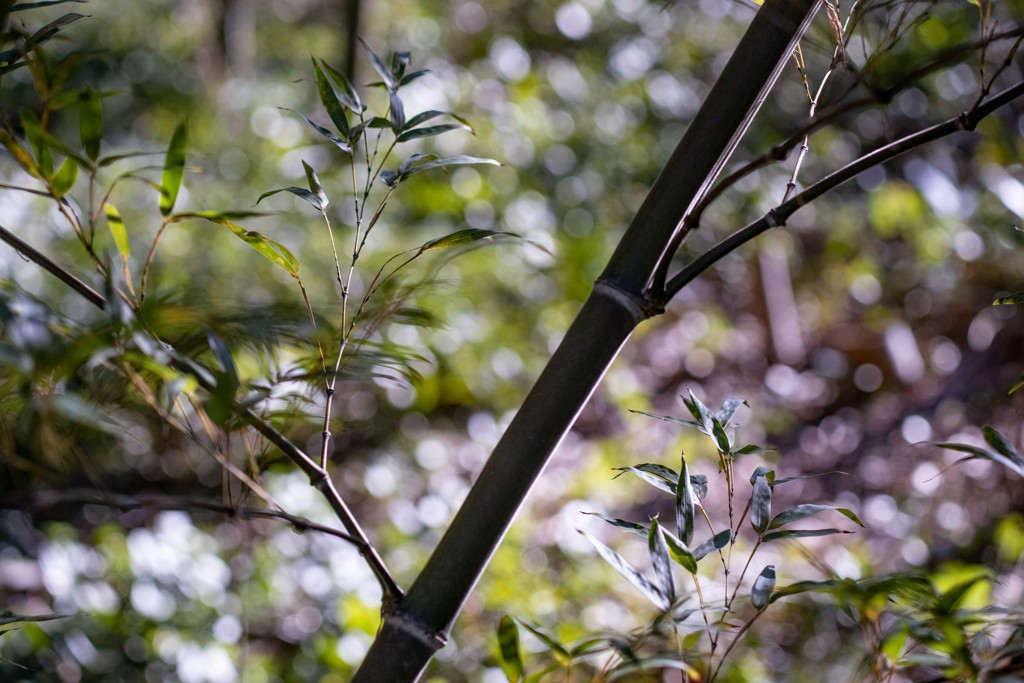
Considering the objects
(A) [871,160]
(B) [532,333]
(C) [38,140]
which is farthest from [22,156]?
(B) [532,333]

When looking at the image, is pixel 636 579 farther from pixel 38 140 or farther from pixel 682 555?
pixel 38 140

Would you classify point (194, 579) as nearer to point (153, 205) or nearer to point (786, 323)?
point (153, 205)

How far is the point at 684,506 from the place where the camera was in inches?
16.1

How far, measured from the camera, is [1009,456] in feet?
1.33

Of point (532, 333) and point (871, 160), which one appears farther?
point (532, 333)

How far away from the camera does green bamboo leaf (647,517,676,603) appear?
381 mm

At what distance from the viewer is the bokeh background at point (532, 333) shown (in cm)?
116

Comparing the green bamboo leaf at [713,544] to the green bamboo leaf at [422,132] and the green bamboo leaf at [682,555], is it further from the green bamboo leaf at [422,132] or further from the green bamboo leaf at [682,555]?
the green bamboo leaf at [422,132]

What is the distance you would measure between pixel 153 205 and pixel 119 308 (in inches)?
73.9

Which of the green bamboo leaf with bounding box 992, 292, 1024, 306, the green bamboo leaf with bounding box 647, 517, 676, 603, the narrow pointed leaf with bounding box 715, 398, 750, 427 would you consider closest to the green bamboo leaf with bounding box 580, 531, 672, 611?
the green bamboo leaf with bounding box 647, 517, 676, 603

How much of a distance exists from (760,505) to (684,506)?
0.13 feet

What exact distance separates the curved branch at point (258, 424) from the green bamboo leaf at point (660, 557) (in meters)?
0.14

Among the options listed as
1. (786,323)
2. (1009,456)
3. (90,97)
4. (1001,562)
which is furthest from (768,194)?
(90,97)

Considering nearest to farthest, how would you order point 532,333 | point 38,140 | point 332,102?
point 38,140
point 332,102
point 532,333
